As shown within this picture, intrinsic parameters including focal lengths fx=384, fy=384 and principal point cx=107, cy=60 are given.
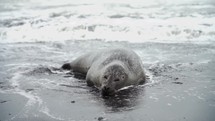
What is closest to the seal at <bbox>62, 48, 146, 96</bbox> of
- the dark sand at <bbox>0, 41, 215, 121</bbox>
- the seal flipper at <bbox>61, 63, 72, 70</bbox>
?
the dark sand at <bbox>0, 41, 215, 121</bbox>

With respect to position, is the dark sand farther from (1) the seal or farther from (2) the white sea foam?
(2) the white sea foam

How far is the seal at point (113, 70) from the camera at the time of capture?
24.2 feet

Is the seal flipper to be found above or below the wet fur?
below

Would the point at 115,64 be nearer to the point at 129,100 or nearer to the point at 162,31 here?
the point at 129,100

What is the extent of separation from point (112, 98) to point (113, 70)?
80cm

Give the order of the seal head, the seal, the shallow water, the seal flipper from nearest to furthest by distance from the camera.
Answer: the shallow water < the seal head < the seal < the seal flipper

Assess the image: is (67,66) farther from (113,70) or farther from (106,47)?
(106,47)

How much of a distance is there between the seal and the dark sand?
194 mm

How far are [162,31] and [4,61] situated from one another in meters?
8.28

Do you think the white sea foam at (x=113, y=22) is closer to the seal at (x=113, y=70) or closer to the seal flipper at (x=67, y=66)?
the seal flipper at (x=67, y=66)

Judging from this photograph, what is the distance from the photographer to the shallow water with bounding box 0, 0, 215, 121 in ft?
20.4

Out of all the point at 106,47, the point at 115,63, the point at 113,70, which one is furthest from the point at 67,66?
the point at 106,47

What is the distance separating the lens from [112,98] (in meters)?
6.93

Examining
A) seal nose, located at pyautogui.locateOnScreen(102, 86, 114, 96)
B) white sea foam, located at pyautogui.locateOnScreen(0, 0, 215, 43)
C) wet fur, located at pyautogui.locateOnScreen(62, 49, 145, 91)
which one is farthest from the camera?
white sea foam, located at pyautogui.locateOnScreen(0, 0, 215, 43)
